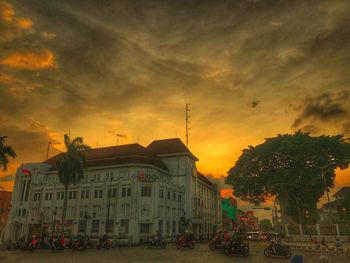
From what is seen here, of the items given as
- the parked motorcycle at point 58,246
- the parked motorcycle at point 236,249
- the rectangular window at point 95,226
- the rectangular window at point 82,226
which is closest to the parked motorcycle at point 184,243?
the parked motorcycle at point 236,249

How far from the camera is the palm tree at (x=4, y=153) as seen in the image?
39.0 meters

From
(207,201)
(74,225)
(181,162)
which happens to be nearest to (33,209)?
(74,225)

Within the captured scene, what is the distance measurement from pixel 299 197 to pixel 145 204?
26.3 metres

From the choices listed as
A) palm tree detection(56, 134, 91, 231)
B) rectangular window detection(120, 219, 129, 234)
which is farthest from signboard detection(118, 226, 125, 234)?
palm tree detection(56, 134, 91, 231)

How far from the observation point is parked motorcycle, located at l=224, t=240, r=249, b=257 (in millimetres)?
25766

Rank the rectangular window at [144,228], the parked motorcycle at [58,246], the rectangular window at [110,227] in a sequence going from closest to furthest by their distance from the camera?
1. the parked motorcycle at [58,246]
2. the rectangular window at [144,228]
3. the rectangular window at [110,227]

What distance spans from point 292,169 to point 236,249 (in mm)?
24848

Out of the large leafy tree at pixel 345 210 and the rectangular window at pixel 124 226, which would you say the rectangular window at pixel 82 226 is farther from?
the large leafy tree at pixel 345 210

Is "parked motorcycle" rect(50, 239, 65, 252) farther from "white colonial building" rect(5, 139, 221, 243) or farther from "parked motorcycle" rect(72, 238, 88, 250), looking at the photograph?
"white colonial building" rect(5, 139, 221, 243)

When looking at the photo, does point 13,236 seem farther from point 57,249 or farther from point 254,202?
point 254,202

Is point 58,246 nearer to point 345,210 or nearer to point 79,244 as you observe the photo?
point 79,244

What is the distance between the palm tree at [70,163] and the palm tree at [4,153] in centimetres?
808

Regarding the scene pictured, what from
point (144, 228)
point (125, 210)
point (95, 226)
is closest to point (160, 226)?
point (144, 228)

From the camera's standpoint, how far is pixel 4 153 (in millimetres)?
39312
